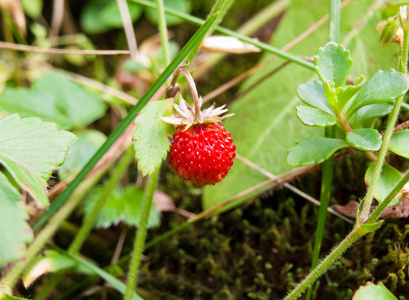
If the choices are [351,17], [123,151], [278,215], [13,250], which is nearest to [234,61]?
[351,17]

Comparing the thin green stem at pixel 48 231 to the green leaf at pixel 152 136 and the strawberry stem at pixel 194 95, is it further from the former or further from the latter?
the strawberry stem at pixel 194 95

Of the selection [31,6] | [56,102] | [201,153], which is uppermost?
[31,6]

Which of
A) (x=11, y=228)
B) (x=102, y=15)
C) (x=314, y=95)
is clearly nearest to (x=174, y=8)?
(x=102, y=15)

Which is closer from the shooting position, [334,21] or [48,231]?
[334,21]

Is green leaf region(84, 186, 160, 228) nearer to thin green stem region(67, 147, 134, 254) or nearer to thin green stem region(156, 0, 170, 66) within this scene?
thin green stem region(67, 147, 134, 254)

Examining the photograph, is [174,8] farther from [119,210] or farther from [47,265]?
[47,265]

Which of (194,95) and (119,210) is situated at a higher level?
(194,95)

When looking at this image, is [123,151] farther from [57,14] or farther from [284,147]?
[57,14]
